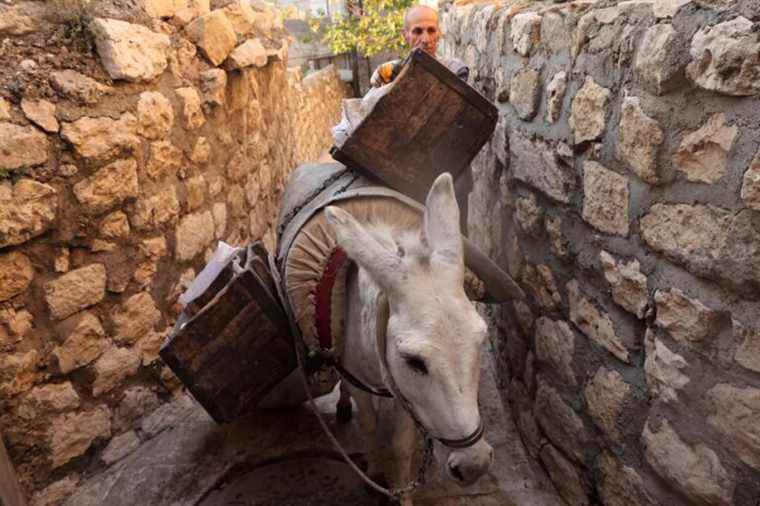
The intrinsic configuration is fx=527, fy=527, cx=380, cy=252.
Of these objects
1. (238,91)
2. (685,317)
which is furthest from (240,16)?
(685,317)

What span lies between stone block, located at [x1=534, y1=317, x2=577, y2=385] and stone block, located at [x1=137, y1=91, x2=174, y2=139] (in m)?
1.95

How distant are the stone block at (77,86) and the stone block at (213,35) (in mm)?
790

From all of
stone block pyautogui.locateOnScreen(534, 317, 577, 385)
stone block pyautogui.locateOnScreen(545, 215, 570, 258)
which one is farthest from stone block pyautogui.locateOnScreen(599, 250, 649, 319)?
stone block pyautogui.locateOnScreen(534, 317, 577, 385)

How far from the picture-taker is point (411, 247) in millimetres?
1569

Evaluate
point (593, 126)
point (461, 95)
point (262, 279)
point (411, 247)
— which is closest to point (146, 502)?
point (262, 279)

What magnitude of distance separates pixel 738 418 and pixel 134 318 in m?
2.39

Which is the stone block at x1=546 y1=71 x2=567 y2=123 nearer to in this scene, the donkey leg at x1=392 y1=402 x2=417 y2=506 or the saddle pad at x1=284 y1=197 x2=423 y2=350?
the saddle pad at x1=284 y1=197 x2=423 y2=350

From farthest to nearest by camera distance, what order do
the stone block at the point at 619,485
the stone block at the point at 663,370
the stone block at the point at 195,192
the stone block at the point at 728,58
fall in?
the stone block at the point at 195,192, the stone block at the point at 619,485, the stone block at the point at 663,370, the stone block at the point at 728,58

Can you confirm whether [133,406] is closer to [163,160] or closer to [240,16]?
[163,160]

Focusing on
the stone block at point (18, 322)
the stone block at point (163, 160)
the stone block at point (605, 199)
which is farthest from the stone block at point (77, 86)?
the stone block at point (605, 199)

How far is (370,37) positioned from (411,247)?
27.8 ft

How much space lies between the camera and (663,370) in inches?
57.0

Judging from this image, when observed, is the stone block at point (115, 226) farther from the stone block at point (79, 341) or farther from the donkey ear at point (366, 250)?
the donkey ear at point (366, 250)

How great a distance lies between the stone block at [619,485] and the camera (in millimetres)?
1639
